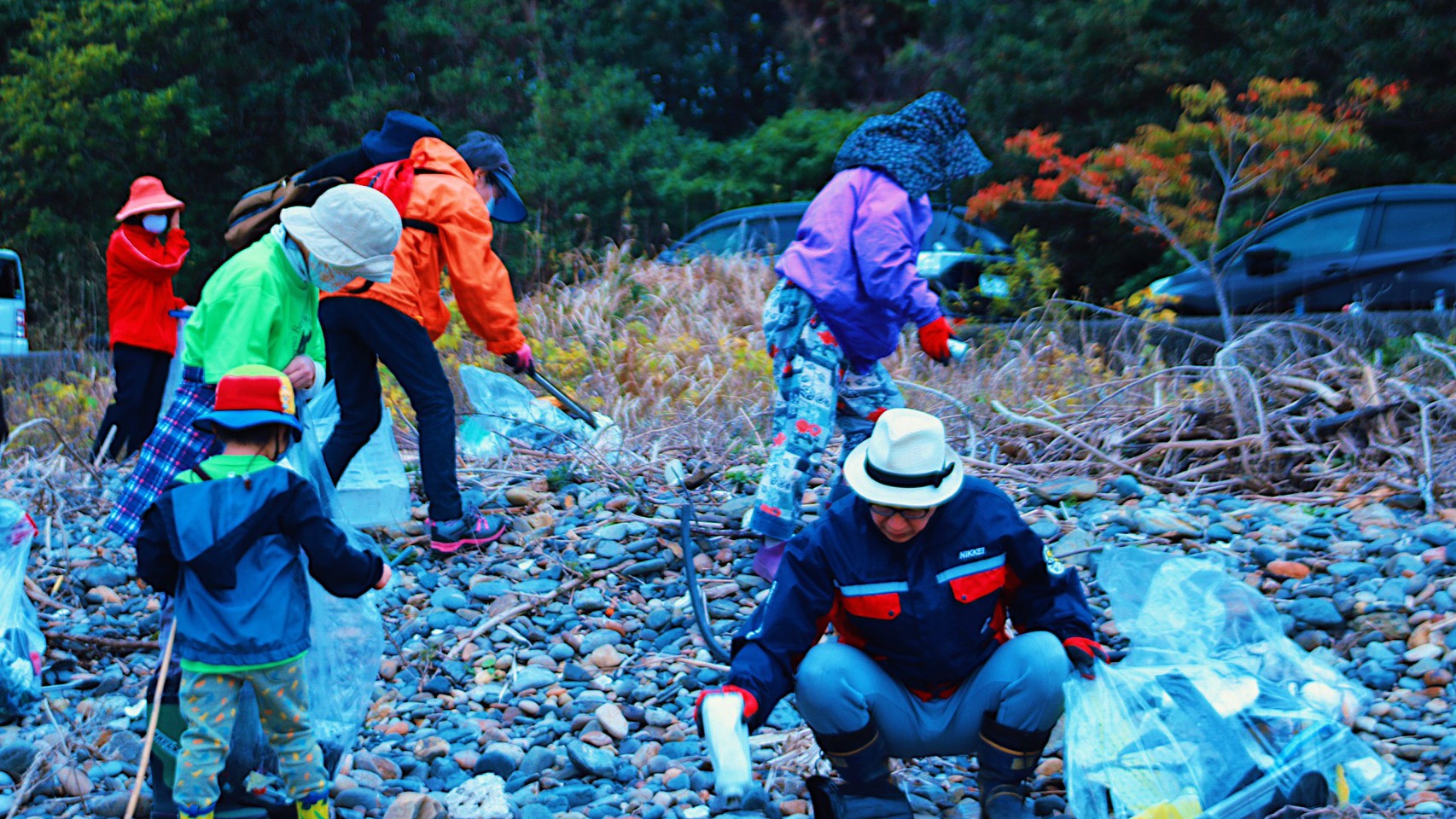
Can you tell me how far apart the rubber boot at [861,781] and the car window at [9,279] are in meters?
12.7

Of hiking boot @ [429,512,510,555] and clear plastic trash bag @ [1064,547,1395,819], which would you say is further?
hiking boot @ [429,512,510,555]

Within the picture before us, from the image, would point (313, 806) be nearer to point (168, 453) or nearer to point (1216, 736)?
point (168, 453)

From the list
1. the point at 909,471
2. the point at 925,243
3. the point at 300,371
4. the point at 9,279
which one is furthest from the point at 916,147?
the point at 9,279

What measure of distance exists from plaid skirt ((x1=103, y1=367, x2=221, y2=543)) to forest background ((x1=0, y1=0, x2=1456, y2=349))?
8313 millimetres

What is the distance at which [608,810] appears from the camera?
2.88 metres

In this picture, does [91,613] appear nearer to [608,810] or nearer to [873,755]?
[608,810]

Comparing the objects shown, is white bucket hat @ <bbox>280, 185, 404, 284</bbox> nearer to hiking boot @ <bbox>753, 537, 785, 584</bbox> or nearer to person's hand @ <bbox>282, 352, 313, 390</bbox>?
person's hand @ <bbox>282, 352, 313, 390</bbox>

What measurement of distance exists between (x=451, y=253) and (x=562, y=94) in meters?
12.9

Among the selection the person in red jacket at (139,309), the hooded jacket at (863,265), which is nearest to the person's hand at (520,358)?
the hooded jacket at (863,265)

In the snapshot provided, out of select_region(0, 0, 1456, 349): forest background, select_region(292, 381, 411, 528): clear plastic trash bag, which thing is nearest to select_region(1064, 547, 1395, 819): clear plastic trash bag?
select_region(292, 381, 411, 528): clear plastic trash bag

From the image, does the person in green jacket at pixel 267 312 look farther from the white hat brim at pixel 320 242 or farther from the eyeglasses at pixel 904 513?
the eyeglasses at pixel 904 513

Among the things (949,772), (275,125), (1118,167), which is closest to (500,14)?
(275,125)

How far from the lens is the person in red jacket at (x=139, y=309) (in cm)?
658

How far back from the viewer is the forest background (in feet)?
41.0
